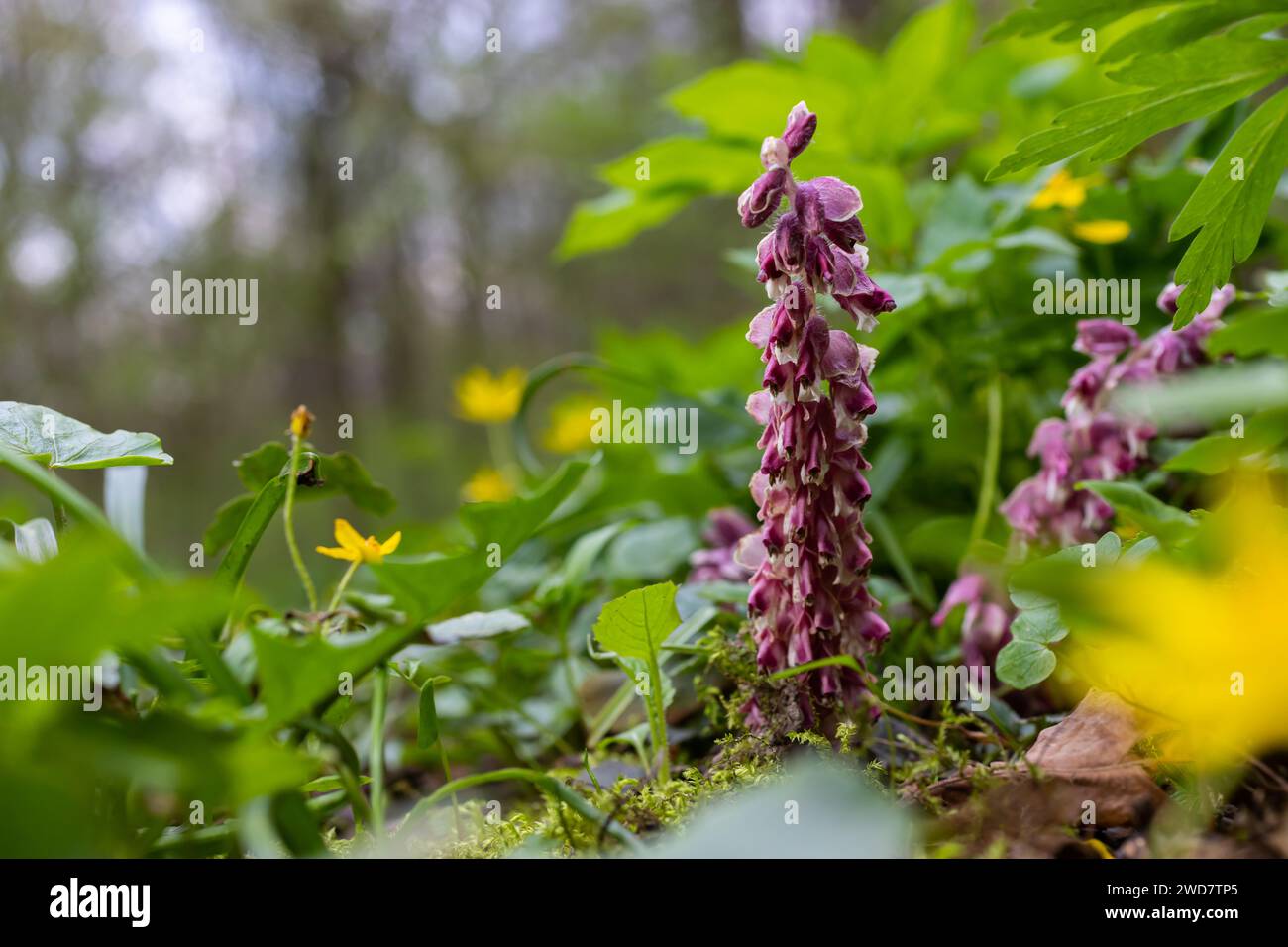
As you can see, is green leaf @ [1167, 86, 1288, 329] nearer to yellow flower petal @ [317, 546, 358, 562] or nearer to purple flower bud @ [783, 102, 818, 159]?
purple flower bud @ [783, 102, 818, 159]

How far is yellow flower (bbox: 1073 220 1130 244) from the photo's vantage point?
3.67 feet

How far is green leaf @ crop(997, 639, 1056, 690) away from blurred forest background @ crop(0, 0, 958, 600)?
4.39 meters

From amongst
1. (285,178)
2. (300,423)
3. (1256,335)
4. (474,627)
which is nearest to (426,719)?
(474,627)

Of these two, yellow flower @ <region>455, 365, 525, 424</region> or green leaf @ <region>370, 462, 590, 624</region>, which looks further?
yellow flower @ <region>455, 365, 525, 424</region>

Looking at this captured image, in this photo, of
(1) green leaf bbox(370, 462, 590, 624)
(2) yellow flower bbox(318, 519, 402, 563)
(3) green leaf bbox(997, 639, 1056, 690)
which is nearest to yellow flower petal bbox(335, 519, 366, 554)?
(2) yellow flower bbox(318, 519, 402, 563)

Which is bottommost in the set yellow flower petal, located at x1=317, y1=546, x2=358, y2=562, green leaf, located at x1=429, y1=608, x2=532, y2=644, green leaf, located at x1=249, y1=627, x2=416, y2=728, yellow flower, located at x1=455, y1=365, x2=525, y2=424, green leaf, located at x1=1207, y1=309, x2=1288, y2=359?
green leaf, located at x1=429, y1=608, x2=532, y2=644

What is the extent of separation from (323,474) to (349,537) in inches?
2.7

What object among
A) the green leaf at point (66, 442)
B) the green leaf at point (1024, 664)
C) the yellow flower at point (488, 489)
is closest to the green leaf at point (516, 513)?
the green leaf at point (66, 442)

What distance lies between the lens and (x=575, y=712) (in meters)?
1.01

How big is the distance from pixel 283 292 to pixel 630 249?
2075 millimetres

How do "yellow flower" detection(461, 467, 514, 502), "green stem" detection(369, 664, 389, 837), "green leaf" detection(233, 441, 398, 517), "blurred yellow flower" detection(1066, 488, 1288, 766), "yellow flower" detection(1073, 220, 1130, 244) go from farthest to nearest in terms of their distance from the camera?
"yellow flower" detection(461, 467, 514, 502) < "yellow flower" detection(1073, 220, 1130, 244) < "green leaf" detection(233, 441, 398, 517) < "green stem" detection(369, 664, 389, 837) < "blurred yellow flower" detection(1066, 488, 1288, 766)

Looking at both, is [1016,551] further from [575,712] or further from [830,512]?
[575,712]

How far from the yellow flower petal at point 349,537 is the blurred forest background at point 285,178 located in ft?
13.7

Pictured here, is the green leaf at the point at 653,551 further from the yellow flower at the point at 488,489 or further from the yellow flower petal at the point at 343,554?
the yellow flower at the point at 488,489
